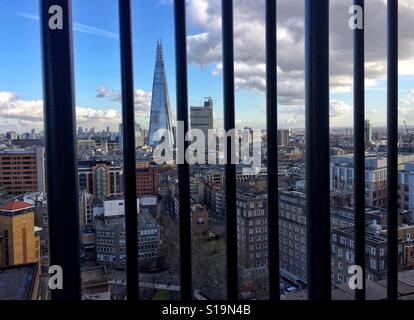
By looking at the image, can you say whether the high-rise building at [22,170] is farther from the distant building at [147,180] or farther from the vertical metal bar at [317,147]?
the vertical metal bar at [317,147]

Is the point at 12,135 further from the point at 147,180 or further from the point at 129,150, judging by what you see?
the point at 147,180

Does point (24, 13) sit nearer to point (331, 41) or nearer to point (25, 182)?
point (25, 182)

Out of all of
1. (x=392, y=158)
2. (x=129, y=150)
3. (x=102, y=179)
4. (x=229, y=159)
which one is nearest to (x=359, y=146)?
(x=392, y=158)

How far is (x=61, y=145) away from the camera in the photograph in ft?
5.13

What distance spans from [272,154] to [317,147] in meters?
0.25

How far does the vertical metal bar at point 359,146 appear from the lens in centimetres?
192

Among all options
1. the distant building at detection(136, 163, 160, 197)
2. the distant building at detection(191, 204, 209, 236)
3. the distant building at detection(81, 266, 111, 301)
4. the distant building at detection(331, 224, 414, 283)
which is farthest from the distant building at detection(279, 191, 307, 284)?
the distant building at detection(81, 266, 111, 301)

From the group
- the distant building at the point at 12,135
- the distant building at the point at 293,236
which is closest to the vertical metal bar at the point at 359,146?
the distant building at the point at 293,236

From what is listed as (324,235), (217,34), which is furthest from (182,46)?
(324,235)

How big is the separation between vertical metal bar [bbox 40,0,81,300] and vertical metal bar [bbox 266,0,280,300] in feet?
3.23

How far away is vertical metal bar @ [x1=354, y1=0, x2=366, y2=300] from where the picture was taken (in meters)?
1.92

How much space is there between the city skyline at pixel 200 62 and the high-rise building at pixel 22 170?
12 cm

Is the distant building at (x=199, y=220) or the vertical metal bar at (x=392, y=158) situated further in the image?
the vertical metal bar at (x=392, y=158)

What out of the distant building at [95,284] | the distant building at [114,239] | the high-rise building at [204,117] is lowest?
the distant building at [95,284]
